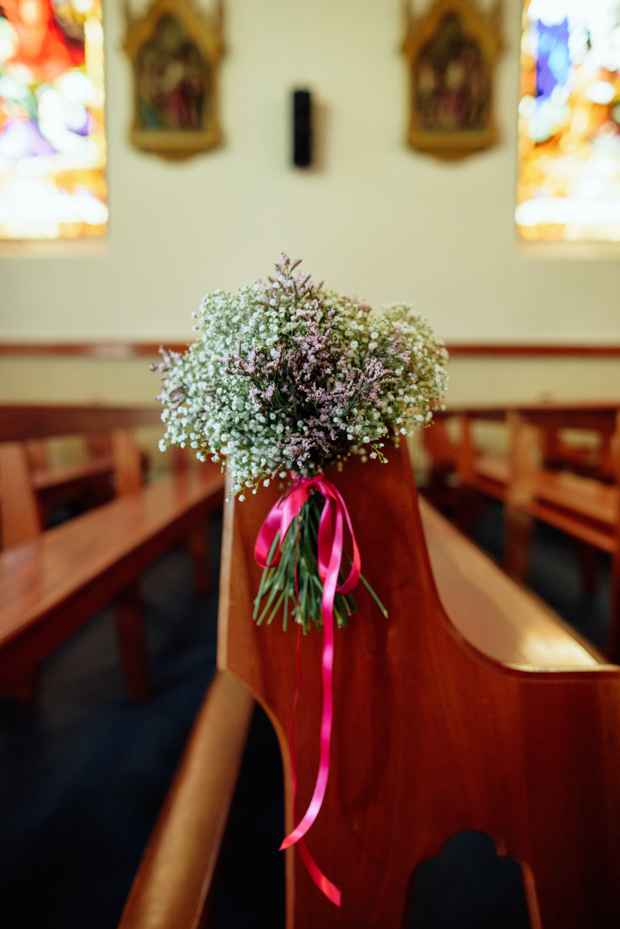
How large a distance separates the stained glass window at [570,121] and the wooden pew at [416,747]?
505 centimetres

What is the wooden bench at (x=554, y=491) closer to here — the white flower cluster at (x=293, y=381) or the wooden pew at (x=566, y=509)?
the wooden pew at (x=566, y=509)

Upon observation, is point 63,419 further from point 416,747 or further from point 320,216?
point 320,216

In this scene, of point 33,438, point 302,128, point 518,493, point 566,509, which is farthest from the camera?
point 302,128

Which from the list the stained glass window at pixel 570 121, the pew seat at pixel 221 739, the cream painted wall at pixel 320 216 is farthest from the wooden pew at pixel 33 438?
the stained glass window at pixel 570 121

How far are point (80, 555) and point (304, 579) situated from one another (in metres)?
0.95

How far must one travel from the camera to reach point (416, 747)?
0.78 m

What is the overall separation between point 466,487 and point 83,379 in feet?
11.3

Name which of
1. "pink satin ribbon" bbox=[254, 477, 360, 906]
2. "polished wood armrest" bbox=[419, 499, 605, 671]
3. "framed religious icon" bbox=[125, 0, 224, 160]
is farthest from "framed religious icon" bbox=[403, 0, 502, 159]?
"pink satin ribbon" bbox=[254, 477, 360, 906]

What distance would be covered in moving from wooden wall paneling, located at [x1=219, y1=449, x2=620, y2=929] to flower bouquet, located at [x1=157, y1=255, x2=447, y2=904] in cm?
5

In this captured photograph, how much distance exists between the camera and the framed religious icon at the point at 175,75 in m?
4.56

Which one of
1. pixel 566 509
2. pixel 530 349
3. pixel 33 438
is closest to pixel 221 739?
pixel 33 438

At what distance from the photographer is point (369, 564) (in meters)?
0.75

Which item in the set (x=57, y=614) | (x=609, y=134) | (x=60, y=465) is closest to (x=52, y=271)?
(x=60, y=465)

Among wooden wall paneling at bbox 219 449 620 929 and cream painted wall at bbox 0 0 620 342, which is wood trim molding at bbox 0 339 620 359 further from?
wooden wall paneling at bbox 219 449 620 929
